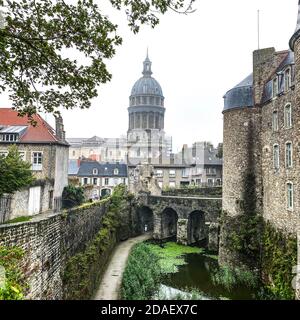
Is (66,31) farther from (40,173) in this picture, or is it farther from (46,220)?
(40,173)

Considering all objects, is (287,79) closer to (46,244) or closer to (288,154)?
(288,154)

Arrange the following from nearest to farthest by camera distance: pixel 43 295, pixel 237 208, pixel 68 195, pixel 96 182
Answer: pixel 43 295 < pixel 237 208 < pixel 68 195 < pixel 96 182

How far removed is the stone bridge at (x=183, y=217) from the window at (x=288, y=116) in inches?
459

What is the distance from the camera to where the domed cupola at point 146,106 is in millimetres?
68438

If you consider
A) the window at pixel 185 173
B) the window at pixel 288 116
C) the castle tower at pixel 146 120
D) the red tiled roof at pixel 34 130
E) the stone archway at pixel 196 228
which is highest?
the castle tower at pixel 146 120

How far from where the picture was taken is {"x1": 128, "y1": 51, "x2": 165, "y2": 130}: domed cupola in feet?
225

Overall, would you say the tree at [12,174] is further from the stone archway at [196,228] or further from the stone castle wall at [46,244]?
the stone archway at [196,228]

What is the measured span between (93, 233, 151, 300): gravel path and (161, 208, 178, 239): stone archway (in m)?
4.40

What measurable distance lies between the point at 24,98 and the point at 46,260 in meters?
4.75

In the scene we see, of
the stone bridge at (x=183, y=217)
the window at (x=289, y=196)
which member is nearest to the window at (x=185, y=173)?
the stone bridge at (x=183, y=217)

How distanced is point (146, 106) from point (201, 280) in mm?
53779

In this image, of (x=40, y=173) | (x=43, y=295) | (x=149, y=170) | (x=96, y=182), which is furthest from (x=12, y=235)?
(x=96, y=182)

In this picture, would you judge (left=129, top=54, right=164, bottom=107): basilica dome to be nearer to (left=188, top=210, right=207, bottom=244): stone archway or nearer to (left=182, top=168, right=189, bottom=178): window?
(left=182, top=168, right=189, bottom=178): window

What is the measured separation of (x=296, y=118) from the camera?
1075cm
